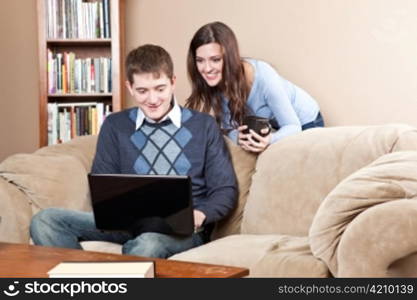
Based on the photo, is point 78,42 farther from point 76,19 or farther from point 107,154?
point 107,154

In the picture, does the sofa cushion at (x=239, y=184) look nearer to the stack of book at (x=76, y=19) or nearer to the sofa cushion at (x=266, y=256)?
the sofa cushion at (x=266, y=256)

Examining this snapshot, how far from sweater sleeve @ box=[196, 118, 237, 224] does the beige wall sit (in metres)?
1.49

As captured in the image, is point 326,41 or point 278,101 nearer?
point 278,101

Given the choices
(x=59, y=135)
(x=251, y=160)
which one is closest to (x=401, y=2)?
(x=251, y=160)

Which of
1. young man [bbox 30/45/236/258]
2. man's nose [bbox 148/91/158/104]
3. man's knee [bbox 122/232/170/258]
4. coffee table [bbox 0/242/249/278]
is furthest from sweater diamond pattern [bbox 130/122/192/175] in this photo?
coffee table [bbox 0/242/249/278]

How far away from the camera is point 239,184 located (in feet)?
9.68

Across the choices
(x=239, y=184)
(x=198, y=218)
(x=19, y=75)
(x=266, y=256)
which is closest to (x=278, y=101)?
(x=239, y=184)

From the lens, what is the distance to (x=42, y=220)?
102 inches

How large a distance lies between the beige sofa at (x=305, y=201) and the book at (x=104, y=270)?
709 millimetres

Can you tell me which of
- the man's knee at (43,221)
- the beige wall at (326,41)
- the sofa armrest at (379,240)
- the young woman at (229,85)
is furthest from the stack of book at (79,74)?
the sofa armrest at (379,240)

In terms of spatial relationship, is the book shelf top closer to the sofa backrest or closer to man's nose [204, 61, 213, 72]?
man's nose [204, 61, 213, 72]

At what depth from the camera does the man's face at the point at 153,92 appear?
273 centimetres

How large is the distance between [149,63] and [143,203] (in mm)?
584

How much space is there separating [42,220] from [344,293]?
1190mm
